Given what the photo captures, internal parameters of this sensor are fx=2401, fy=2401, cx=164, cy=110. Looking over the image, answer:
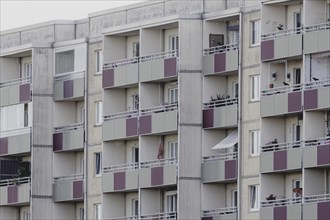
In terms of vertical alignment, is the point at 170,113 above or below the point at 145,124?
above

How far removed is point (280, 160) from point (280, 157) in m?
0.15

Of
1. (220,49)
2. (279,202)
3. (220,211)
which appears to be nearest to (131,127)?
(220,49)

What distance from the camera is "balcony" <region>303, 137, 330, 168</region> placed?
117m

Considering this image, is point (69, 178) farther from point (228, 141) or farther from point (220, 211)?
point (228, 141)

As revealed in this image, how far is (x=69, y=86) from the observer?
5374 inches

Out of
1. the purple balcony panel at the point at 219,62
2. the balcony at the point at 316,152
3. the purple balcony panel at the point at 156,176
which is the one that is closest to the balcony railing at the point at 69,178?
the purple balcony panel at the point at 156,176

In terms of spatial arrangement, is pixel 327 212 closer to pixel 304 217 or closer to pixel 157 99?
pixel 304 217

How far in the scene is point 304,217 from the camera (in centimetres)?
11775

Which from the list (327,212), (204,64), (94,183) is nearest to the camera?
(327,212)

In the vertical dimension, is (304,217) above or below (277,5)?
below

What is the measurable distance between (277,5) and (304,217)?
437 inches

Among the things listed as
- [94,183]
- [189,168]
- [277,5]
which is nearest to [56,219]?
[94,183]

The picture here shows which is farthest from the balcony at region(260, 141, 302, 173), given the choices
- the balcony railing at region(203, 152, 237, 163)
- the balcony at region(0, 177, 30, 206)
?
the balcony at region(0, 177, 30, 206)

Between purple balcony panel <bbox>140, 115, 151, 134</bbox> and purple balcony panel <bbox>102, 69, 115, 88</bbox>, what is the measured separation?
11.4ft
